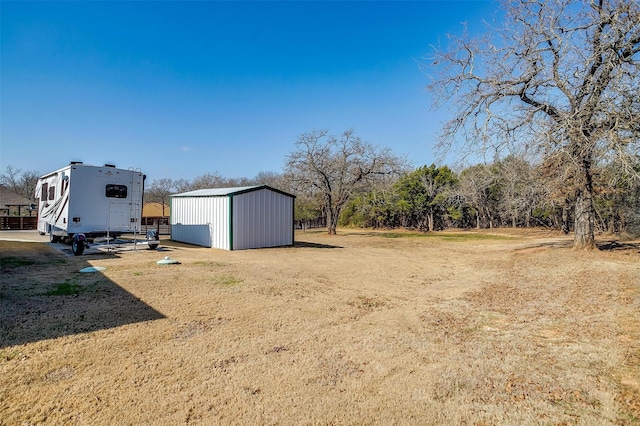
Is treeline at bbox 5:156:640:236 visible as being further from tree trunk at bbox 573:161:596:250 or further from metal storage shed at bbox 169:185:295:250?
metal storage shed at bbox 169:185:295:250

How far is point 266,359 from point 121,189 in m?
11.1

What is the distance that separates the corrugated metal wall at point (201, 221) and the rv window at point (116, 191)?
3570mm

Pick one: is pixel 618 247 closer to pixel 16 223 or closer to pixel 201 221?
pixel 201 221

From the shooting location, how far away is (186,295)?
243 inches

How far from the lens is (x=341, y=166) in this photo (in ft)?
80.8

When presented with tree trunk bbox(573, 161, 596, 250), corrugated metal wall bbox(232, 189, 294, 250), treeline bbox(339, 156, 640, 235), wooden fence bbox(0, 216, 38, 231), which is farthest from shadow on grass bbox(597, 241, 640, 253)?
wooden fence bbox(0, 216, 38, 231)

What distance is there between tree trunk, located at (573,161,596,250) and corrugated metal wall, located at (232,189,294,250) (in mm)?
11530

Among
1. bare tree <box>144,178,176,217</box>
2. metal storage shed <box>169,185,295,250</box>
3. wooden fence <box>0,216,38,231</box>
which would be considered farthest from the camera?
bare tree <box>144,178,176,217</box>

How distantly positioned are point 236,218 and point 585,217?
1301 centimetres

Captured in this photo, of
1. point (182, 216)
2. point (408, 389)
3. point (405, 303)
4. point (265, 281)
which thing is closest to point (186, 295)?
point (265, 281)

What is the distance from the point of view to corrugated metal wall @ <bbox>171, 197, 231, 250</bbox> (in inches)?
570

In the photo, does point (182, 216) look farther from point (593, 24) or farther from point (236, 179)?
point (236, 179)

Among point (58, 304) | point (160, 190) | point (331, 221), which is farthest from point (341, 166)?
point (160, 190)

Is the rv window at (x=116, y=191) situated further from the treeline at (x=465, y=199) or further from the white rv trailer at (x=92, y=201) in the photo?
the treeline at (x=465, y=199)
